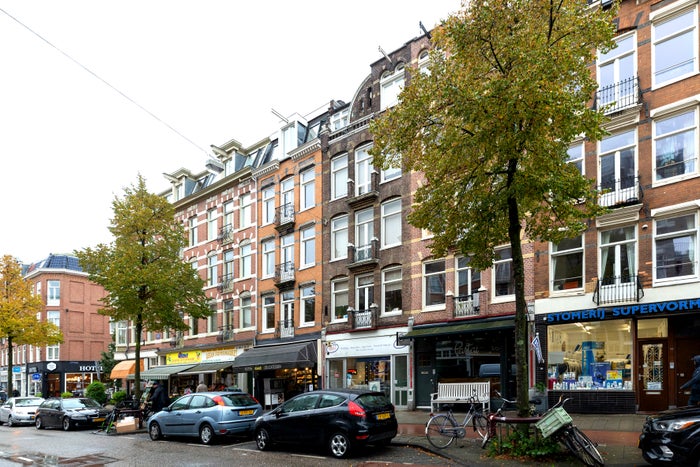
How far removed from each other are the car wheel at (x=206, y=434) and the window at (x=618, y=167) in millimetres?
13403

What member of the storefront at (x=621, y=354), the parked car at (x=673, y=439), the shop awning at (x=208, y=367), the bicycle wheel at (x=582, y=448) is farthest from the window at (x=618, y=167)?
the shop awning at (x=208, y=367)

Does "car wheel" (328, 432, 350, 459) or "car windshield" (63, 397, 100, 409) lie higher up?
"car wheel" (328, 432, 350, 459)

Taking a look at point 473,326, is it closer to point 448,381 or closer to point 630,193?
point 448,381

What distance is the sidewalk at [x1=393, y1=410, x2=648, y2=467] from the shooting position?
11.0 metres

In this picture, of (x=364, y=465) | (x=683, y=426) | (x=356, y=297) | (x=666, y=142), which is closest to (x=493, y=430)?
(x=364, y=465)

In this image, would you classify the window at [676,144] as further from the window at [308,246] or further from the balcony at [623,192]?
the window at [308,246]

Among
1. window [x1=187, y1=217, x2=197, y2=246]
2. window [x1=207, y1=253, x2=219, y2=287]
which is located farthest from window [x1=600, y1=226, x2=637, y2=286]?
window [x1=187, y1=217, x2=197, y2=246]

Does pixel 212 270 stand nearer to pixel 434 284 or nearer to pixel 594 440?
pixel 434 284

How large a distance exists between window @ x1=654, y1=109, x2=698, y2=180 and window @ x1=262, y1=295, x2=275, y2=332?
19874mm

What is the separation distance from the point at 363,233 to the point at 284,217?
18.7 ft

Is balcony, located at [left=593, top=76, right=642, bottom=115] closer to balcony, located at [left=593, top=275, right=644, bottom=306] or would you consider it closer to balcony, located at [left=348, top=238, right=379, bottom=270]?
balcony, located at [left=593, top=275, right=644, bottom=306]

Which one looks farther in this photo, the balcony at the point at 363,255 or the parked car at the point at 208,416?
the balcony at the point at 363,255

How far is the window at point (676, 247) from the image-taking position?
16.9 m

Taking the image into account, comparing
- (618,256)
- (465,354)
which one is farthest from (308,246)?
(618,256)
